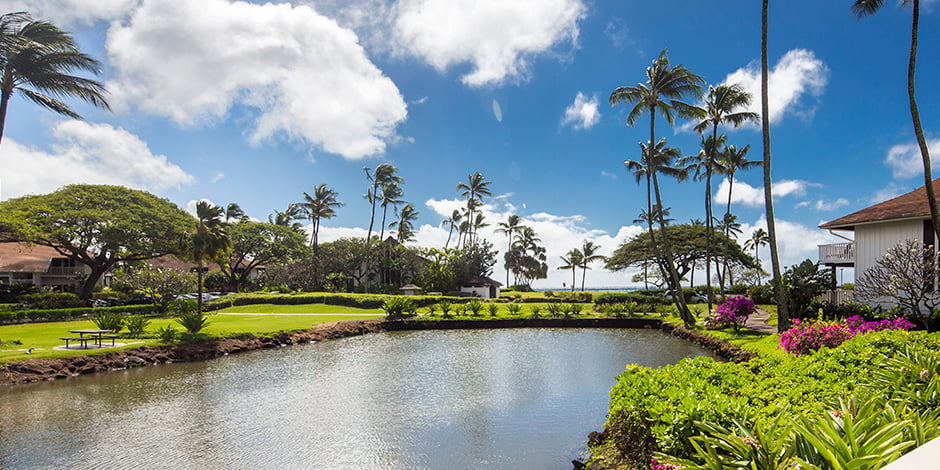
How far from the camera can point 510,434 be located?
28.7 ft

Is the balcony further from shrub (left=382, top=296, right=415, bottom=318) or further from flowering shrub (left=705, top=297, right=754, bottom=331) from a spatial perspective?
shrub (left=382, top=296, right=415, bottom=318)

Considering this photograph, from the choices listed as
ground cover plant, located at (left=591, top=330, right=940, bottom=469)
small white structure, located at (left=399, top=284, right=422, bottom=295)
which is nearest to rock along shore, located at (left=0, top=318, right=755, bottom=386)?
ground cover plant, located at (left=591, top=330, right=940, bottom=469)

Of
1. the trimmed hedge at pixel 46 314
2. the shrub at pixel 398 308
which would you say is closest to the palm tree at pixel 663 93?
the shrub at pixel 398 308

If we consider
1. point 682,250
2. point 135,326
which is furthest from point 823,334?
point 682,250

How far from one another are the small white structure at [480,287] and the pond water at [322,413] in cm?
3297

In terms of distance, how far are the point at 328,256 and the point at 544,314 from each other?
27.8 m

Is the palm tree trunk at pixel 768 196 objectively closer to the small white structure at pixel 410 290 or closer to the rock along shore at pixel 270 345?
the rock along shore at pixel 270 345

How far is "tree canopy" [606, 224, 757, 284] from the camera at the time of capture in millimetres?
42750

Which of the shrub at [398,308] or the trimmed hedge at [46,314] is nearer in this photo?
the trimmed hedge at [46,314]

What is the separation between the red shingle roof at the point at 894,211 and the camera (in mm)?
18062

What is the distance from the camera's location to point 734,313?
66.0ft

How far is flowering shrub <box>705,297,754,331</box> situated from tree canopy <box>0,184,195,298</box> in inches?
1170

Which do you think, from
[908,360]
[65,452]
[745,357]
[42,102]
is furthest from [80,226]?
[908,360]

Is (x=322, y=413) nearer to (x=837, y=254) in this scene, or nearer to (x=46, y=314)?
(x=46, y=314)
